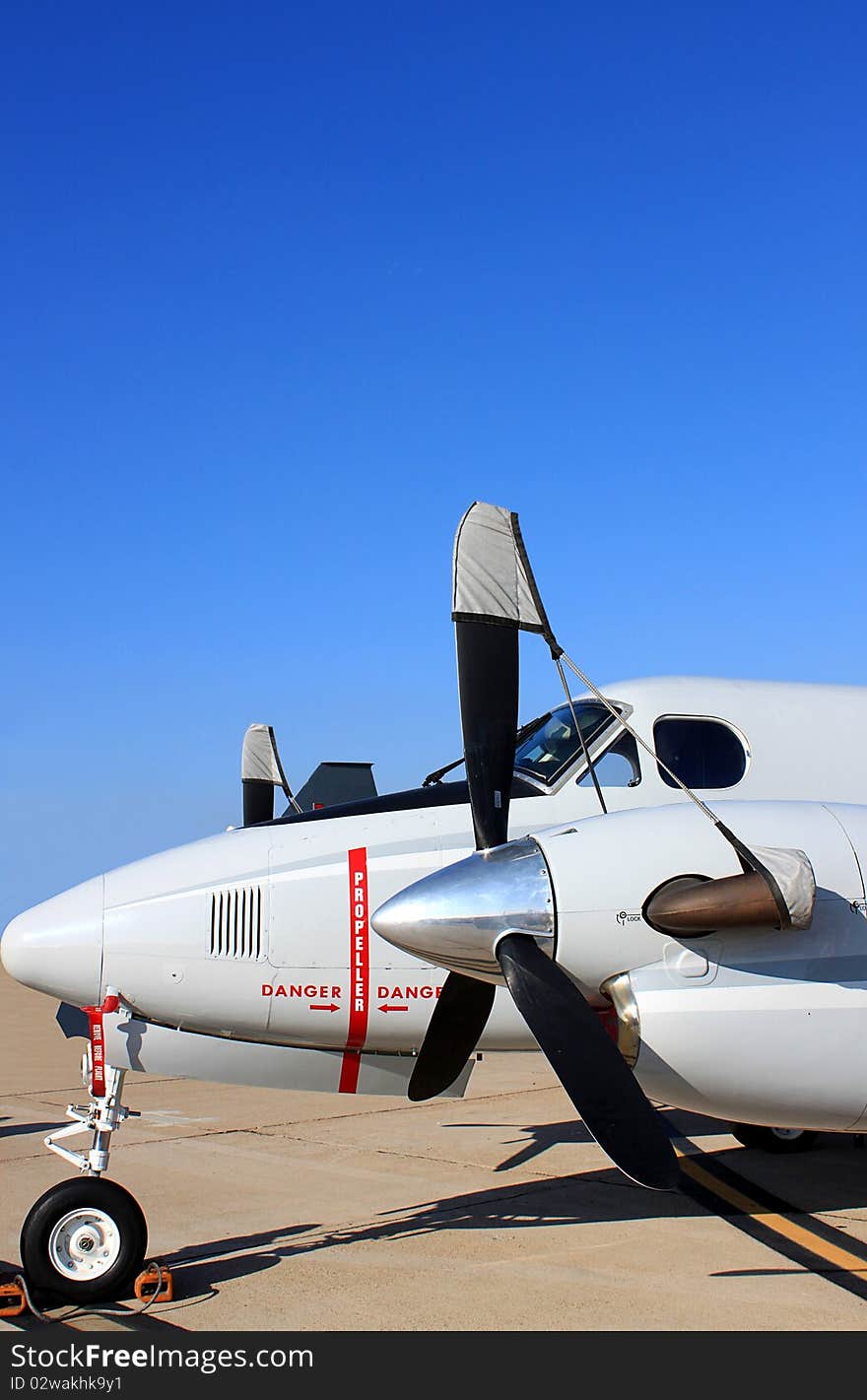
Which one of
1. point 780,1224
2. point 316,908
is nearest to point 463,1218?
point 780,1224

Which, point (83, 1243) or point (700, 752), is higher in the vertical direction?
point (700, 752)

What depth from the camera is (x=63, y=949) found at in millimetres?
7242

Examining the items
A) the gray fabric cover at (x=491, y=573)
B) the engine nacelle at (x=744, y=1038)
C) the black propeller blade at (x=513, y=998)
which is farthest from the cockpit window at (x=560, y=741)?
the engine nacelle at (x=744, y=1038)

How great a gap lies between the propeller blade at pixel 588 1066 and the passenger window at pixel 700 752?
2.19 meters

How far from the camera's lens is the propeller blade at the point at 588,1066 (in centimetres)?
538

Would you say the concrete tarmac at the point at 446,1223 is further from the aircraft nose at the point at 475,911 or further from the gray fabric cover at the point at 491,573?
the gray fabric cover at the point at 491,573

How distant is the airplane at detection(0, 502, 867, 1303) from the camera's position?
6.00 m

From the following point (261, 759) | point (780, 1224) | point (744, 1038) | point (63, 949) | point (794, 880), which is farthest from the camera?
point (261, 759)

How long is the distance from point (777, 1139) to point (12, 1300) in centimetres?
629

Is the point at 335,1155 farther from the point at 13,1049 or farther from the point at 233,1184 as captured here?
the point at 13,1049

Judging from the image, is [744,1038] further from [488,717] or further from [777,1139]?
[777,1139]

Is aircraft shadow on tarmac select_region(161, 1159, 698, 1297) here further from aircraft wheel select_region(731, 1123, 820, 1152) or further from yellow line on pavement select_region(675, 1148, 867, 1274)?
aircraft wheel select_region(731, 1123, 820, 1152)

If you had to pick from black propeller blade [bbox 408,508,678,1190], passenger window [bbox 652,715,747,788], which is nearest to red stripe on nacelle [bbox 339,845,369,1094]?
black propeller blade [bbox 408,508,678,1190]

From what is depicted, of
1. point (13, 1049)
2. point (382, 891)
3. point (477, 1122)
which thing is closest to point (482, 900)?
point (382, 891)
